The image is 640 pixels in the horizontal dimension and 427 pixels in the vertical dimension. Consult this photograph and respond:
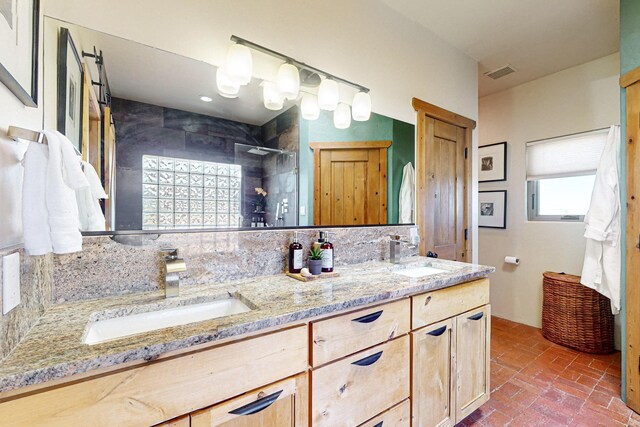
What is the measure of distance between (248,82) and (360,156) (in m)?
0.85

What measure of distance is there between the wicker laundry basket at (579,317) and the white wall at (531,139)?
0.33m

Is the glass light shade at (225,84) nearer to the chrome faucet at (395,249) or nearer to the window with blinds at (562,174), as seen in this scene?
the chrome faucet at (395,249)

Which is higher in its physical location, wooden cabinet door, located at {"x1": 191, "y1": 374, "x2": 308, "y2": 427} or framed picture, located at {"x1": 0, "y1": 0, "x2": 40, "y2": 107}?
Answer: framed picture, located at {"x1": 0, "y1": 0, "x2": 40, "y2": 107}

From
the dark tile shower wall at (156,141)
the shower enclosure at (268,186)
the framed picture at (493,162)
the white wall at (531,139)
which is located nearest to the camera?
the dark tile shower wall at (156,141)

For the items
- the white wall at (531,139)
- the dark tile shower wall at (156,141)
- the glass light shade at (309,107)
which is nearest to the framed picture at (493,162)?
the white wall at (531,139)

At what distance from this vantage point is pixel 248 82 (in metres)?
1.50

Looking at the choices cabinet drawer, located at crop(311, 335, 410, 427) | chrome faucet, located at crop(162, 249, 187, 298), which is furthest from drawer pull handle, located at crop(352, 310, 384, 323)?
chrome faucet, located at crop(162, 249, 187, 298)

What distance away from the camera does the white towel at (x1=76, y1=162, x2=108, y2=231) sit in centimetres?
110

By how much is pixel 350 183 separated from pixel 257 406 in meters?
1.35

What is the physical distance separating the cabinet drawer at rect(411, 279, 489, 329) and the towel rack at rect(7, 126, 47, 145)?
146cm

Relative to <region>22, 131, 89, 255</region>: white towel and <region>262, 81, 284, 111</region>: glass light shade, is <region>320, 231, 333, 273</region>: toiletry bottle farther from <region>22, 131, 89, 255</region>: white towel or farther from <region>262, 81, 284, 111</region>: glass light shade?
<region>22, 131, 89, 255</region>: white towel

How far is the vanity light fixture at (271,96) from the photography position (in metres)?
1.58

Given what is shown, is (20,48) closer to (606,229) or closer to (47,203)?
(47,203)

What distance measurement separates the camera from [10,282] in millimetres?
695
